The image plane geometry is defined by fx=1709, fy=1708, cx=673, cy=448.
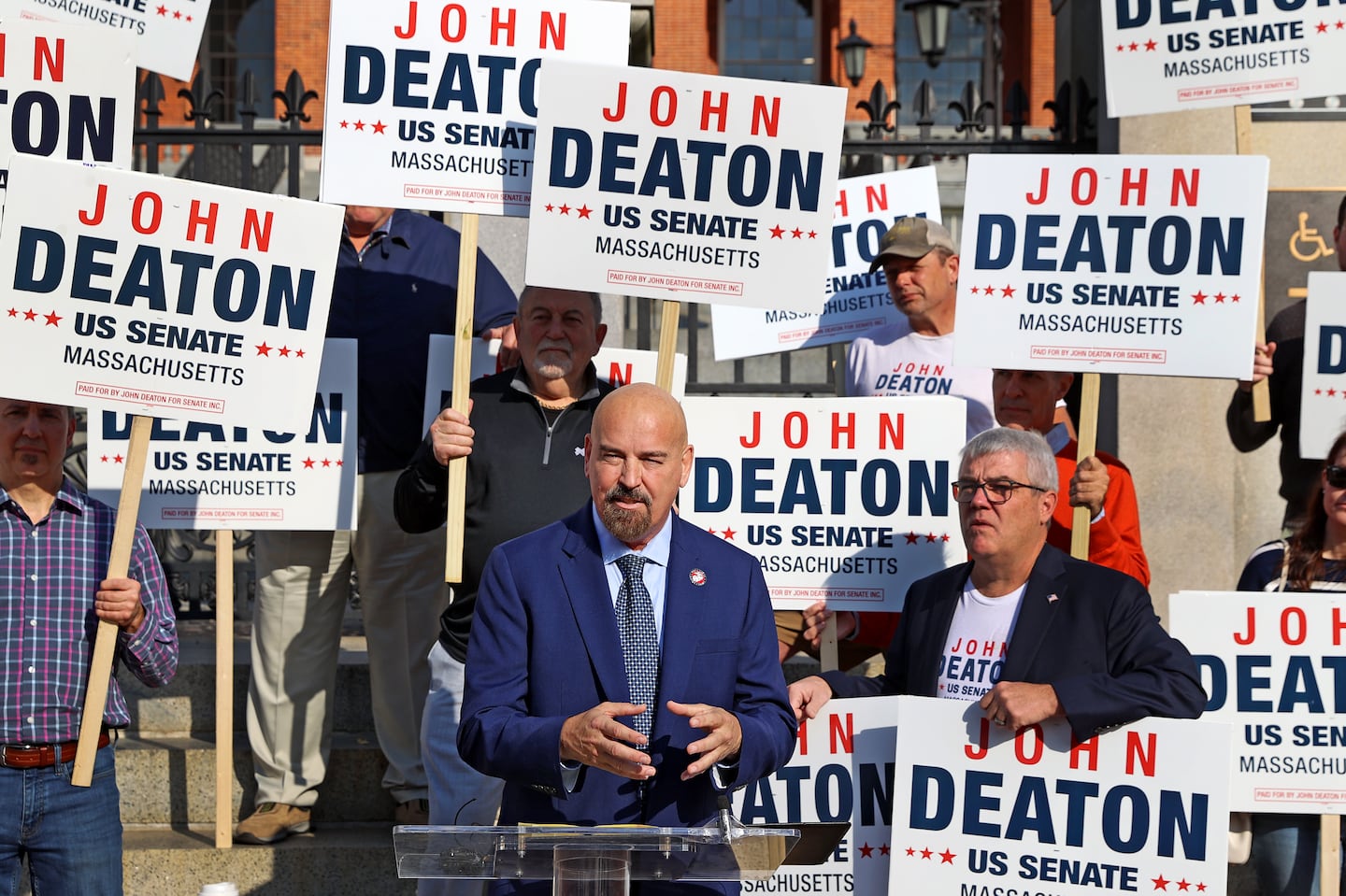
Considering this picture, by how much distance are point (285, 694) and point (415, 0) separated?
8.60 ft

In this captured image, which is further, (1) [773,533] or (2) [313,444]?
(2) [313,444]

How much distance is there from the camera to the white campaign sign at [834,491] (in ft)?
18.7

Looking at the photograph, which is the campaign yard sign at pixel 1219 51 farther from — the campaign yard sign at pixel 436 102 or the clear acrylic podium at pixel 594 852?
the clear acrylic podium at pixel 594 852

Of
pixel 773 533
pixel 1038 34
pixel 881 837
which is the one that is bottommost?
pixel 881 837

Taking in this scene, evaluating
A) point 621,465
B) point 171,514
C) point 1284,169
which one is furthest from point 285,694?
point 1284,169

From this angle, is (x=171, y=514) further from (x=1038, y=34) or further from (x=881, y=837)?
(x=1038, y=34)

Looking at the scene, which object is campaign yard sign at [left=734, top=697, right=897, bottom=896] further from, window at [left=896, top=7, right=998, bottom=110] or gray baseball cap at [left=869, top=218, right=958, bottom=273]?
window at [left=896, top=7, right=998, bottom=110]

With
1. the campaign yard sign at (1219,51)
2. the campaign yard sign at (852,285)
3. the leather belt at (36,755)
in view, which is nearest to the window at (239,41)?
the campaign yard sign at (852,285)

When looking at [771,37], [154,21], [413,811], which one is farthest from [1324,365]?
[771,37]

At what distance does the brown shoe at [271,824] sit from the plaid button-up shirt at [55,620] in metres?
1.48

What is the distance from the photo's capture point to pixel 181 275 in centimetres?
512

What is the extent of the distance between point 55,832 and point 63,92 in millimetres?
2302

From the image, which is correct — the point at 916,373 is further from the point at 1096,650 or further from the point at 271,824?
the point at 271,824

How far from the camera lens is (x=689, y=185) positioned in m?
5.46
